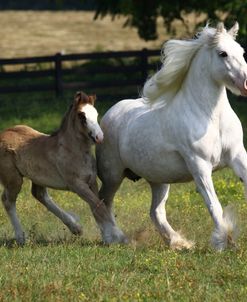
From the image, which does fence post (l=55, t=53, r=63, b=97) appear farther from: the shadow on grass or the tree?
the shadow on grass

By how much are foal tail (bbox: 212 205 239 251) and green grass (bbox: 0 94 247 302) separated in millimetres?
121

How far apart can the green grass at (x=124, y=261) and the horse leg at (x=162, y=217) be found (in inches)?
4.9

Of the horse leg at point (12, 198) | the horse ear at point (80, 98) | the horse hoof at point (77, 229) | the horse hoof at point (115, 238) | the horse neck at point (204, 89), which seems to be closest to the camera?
the horse neck at point (204, 89)

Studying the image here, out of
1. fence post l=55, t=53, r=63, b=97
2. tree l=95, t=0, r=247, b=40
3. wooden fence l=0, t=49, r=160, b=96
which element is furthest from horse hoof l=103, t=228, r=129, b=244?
fence post l=55, t=53, r=63, b=97

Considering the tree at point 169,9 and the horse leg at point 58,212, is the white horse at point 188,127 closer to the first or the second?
the horse leg at point 58,212

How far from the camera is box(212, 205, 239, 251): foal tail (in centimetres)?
1024

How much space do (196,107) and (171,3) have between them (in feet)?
52.9

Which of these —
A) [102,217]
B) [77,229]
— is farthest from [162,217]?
[77,229]

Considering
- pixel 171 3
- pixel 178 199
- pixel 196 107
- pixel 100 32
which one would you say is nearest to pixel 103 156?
pixel 196 107

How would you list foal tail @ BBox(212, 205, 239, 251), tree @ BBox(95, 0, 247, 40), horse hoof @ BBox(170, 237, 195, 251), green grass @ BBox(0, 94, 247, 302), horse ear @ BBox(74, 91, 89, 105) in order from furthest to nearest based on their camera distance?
tree @ BBox(95, 0, 247, 40) → horse ear @ BBox(74, 91, 89, 105) → horse hoof @ BBox(170, 237, 195, 251) → foal tail @ BBox(212, 205, 239, 251) → green grass @ BBox(0, 94, 247, 302)

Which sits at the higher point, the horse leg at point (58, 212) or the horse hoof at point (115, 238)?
the horse hoof at point (115, 238)

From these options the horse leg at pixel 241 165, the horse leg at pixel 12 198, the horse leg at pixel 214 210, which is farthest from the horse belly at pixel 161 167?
the horse leg at pixel 12 198

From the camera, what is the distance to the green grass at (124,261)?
8.51 metres

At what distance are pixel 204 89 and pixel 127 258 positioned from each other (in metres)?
1.88
